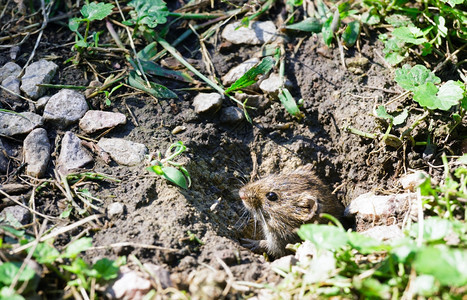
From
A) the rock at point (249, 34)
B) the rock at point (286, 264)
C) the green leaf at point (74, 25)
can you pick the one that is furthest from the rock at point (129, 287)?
the rock at point (249, 34)

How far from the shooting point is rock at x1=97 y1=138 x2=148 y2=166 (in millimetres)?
3799

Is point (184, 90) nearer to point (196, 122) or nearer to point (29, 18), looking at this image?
point (196, 122)

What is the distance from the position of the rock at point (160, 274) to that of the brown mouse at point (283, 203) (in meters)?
1.88

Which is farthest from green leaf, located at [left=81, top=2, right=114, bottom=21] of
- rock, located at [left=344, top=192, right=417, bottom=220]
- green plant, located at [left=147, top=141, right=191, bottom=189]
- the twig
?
rock, located at [left=344, top=192, right=417, bottom=220]

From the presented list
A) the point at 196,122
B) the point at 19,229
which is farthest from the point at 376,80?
the point at 19,229

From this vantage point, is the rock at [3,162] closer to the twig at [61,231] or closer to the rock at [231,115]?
the twig at [61,231]

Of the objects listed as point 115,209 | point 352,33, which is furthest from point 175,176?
point 352,33

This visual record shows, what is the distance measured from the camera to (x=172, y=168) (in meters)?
3.61

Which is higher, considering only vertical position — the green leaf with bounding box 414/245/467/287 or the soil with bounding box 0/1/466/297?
the green leaf with bounding box 414/245/467/287

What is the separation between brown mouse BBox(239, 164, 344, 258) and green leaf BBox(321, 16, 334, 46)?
51.6 inches

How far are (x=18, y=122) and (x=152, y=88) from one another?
Result: 1233mm

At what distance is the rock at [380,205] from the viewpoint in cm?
358

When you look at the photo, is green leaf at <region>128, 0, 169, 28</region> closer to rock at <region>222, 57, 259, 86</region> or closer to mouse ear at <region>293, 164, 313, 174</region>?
rock at <region>222, 57, 259, 86</region>

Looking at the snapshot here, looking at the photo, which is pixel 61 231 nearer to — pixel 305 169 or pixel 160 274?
pixel 160 274
